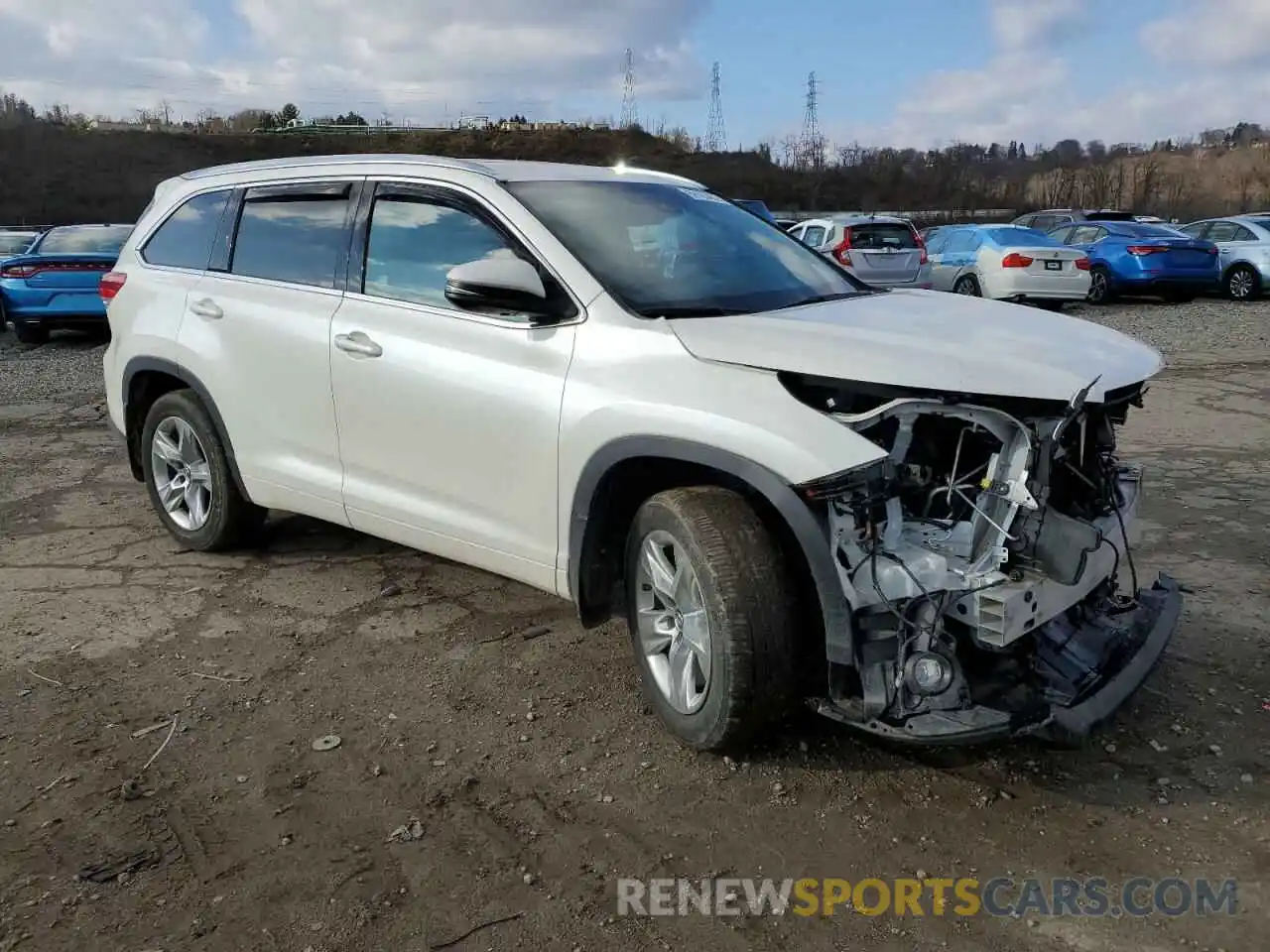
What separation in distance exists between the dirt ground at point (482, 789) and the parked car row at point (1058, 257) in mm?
11610

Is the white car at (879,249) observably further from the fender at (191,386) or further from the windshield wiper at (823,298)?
the fender at (191,386)

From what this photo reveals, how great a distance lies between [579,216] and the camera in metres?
3.88

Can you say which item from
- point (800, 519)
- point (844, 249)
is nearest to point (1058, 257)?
point (844, 249)

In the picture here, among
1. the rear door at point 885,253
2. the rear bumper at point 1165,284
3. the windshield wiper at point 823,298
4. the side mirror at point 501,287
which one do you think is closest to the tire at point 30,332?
the rear door at point 885,253

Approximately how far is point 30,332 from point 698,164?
6270 cm

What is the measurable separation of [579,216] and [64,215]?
61004mm

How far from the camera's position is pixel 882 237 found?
52.0 ft

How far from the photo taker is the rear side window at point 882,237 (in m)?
15.7

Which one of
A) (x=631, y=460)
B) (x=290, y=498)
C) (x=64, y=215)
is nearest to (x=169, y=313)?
(x=290, y=498)

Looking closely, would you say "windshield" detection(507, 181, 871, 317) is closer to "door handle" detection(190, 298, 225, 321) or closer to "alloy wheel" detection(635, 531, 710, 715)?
"alloy wheel" detection(635, 531, 710, 715)

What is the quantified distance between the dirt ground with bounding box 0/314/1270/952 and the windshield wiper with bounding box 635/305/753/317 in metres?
1.40

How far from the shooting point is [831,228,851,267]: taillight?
15445 millimetres

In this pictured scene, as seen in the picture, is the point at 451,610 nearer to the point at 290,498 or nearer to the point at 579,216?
the point at 290,498

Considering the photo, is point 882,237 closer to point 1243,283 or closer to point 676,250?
point 1243,283
